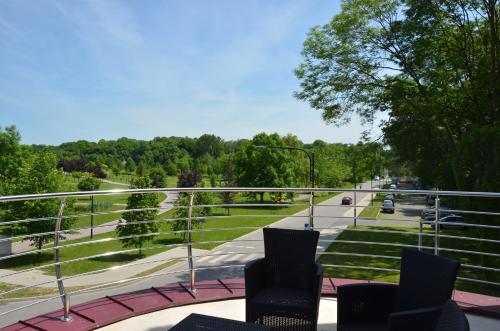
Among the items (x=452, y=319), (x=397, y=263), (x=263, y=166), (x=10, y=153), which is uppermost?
(x=10, y=153)

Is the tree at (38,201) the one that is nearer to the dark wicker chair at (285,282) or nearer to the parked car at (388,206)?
the parked car at (388,206)

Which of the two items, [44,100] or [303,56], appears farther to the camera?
[44,100]

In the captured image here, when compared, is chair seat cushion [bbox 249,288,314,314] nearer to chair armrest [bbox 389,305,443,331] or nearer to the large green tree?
chair armrest [bbox 389,305,443,331]

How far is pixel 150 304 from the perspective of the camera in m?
3.82

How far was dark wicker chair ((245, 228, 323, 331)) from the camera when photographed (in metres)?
2.95

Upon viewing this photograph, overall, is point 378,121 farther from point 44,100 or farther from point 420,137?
point 44,100

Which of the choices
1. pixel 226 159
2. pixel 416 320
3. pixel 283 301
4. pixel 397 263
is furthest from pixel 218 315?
pixel 226 159

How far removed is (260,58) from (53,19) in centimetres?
959

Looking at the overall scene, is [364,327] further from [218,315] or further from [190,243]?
[190,243]

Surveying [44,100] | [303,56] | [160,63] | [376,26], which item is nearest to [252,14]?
[303,56]

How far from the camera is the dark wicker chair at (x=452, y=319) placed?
4.92ft

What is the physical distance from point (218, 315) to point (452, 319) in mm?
2516

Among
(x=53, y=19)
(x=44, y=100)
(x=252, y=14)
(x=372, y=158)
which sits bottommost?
(x=372, y=158)

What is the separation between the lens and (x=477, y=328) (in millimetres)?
3439
